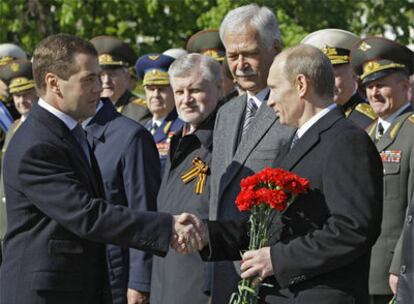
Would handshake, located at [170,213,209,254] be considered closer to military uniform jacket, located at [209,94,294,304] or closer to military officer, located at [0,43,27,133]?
military uniform jacket, located at [209,94,294,304]

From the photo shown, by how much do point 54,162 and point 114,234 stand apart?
0.50 m

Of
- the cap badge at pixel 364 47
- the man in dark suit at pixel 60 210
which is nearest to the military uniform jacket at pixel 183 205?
the man in dark suit at pixel 60 210

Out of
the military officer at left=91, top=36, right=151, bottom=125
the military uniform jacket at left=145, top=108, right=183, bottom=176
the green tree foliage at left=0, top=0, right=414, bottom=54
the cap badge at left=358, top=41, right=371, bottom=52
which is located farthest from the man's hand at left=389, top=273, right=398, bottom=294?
the green tree foliage at left=0, top=0, right=414, bottom=54

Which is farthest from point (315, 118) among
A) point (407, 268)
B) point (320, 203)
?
point (407, 268)

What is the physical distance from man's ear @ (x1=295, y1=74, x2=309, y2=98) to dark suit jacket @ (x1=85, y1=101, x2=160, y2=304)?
2292 millimetres

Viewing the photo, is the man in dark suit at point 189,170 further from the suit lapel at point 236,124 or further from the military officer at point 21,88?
the military officer at point 21,88

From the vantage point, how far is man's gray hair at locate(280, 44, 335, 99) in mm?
5363

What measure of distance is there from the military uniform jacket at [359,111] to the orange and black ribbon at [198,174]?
1429 mm

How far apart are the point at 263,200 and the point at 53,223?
3.90ft

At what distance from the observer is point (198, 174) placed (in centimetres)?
690

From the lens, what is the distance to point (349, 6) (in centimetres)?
Result: 1580

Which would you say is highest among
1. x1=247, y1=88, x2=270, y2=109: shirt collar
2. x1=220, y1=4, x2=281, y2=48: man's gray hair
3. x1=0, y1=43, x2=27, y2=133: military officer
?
x1=220, y1=4, x2=281, y2=48: man's gray hair

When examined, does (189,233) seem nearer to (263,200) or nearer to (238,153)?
(238,153)

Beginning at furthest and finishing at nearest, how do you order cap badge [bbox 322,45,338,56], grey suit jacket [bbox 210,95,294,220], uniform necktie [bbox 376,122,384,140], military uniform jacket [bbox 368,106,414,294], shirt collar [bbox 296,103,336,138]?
cap badge [bbox 322,45,338,56]
uniform necktie [bbox 376,122,384,140]
military uniform jacket [bbox 368,106,414,294]
grey suit jacket [bbox 210,95,294,220]
shirt collar [bbox 296,103,336,138]
